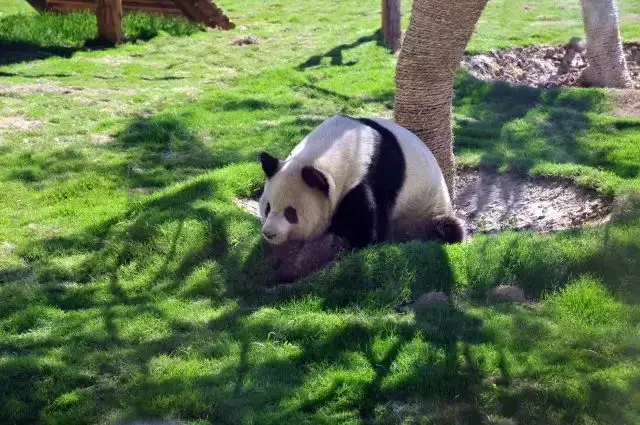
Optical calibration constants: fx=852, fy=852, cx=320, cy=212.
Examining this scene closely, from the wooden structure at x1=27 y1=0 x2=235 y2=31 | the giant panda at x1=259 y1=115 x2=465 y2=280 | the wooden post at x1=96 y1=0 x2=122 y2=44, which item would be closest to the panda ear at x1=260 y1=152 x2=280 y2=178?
the giant panda at x1=259 y1=115 x2=465 y2=280

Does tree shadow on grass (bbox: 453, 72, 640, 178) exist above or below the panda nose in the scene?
below

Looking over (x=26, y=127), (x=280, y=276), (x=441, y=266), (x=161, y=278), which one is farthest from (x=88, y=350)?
(x=26, y=127)

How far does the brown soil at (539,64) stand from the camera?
13.0m

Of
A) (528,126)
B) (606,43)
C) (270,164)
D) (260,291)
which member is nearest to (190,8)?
(606,43)

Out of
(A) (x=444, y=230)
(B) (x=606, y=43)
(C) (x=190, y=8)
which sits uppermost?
(B) (x=606, y=43)

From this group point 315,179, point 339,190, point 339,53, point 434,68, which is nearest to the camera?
point 315,179

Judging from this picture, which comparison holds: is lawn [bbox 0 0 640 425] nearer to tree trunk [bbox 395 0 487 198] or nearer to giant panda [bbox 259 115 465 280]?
giant panda [bbox 259 115 465 280]

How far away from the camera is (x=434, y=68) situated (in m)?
7.35

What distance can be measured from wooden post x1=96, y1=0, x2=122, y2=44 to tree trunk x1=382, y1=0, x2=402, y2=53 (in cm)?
451

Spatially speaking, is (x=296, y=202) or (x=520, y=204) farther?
(x=520, y=204)

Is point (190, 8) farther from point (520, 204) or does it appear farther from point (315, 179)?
point (315, 179)

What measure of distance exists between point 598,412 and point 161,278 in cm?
312

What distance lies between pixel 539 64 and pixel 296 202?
935 centimetres

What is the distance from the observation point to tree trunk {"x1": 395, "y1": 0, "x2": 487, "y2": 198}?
7074mm
